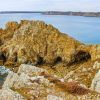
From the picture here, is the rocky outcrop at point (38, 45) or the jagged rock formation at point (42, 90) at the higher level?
the jagged rock formation at point (42, 90)

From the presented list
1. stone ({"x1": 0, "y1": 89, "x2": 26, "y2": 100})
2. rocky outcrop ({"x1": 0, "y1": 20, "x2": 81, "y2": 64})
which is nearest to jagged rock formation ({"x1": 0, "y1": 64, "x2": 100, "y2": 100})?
stone ({"x1": 0, "y1": 89, "x2": 26, "y2": 100})

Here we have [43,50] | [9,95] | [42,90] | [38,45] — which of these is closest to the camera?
[9,95]

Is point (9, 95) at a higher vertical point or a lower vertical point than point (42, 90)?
higher

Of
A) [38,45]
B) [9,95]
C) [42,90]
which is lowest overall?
[38,45]

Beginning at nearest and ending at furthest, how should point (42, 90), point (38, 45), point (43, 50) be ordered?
point (42, 90)
point (43, 50)
point (38, 45)

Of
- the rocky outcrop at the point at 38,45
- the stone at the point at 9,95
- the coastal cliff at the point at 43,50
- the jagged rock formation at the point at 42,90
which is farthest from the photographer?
the rocky outcrop at the point at 38,45

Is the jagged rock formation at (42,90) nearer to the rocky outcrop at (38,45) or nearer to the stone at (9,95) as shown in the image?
the stone at (9,95)

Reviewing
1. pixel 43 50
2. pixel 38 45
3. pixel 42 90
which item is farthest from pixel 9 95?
pixel 38 45

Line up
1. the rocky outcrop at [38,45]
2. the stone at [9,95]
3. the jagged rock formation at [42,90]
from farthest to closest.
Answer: the rocky outcrop at [38,45] → the jagged rock formation at [42,90] → the stone at [9,95]

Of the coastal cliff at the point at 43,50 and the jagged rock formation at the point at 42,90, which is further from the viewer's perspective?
the coastal cliff at the point at 43,50

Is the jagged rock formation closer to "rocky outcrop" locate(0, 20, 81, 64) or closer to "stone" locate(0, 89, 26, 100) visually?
"stone" locate(0, 89, 26, 100)

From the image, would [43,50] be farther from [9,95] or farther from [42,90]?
[9,95]

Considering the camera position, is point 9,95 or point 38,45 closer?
point 9,95

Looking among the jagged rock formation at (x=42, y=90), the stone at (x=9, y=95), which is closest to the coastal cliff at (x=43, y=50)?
the jagged rock formation at (x=42, y=90)
